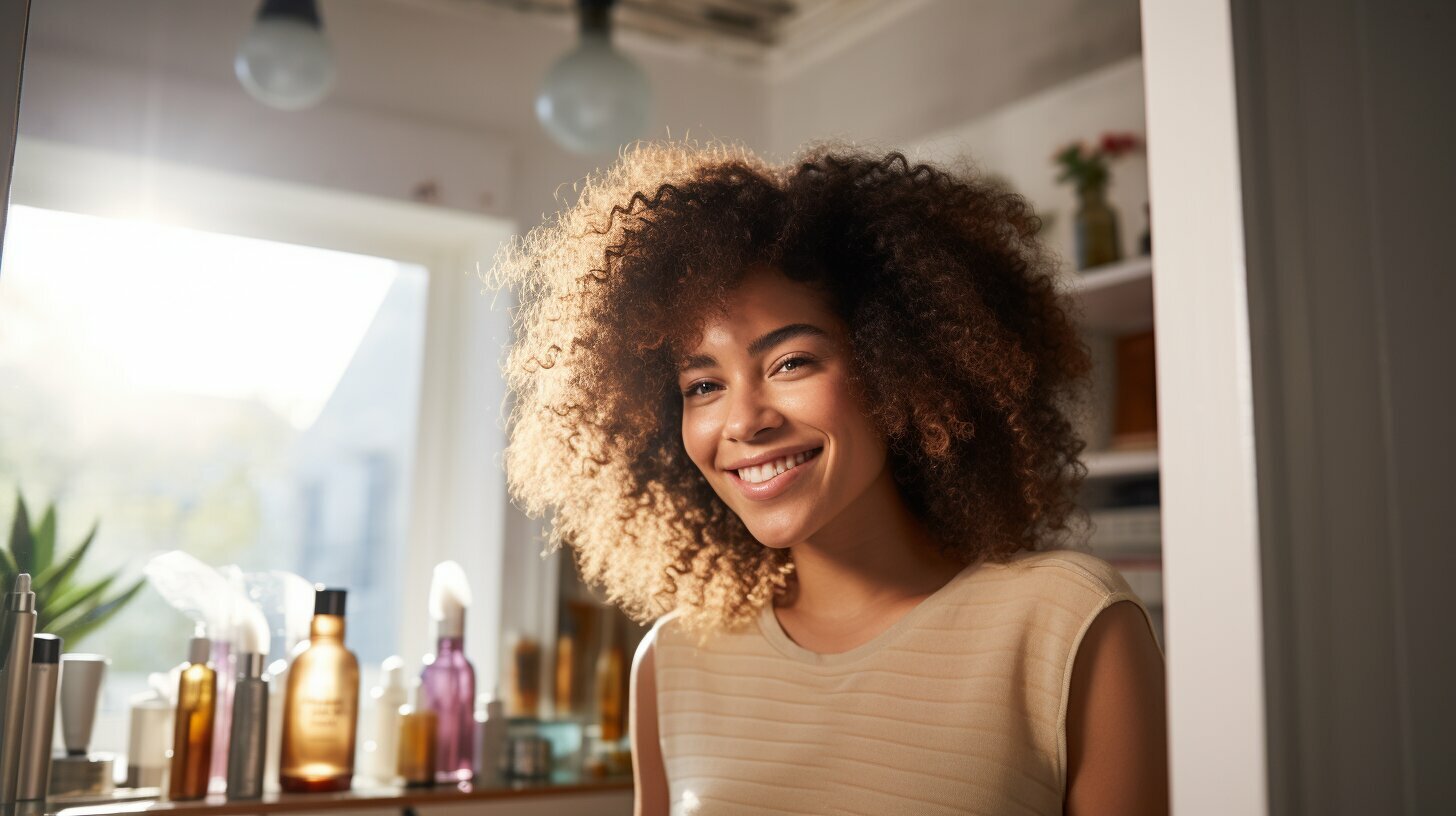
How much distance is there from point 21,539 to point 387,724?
977 millimetres

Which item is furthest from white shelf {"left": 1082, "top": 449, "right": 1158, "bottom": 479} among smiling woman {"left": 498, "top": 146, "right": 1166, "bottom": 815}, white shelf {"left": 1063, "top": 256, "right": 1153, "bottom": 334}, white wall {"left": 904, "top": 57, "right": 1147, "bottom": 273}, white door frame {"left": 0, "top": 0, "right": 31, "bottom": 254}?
white door frame {"left": 0, "top": 0, "right": 31, "bottom": 254}

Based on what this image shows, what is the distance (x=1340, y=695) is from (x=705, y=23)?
223 cm

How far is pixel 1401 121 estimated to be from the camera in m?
0.56

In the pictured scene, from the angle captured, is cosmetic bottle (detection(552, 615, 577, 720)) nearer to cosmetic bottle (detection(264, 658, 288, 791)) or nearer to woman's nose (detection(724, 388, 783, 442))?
cosmetic bottle (detection(264, 658, 288, 791))

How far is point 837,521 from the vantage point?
1.05m

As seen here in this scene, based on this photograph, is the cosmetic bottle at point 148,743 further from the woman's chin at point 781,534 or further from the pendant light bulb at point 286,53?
the woman's chin at point 781,534

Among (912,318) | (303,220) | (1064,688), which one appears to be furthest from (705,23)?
(1064,688)

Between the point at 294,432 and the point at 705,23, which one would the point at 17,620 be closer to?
the point at 294,432

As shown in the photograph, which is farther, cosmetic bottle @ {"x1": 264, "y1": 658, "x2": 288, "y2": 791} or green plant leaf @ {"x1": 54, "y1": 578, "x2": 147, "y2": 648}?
cosmetic bottle @ {"x1": 264, "y1": 658, "x2": 288, "y2": 791}

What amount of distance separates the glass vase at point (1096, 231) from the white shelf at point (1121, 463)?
30cm

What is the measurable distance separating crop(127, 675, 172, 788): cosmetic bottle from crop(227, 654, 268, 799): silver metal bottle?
80 mm

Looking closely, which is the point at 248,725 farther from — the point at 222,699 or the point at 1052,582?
the point at 1052,582

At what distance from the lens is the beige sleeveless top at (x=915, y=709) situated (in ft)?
3.00

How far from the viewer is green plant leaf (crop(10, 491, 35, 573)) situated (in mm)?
785
